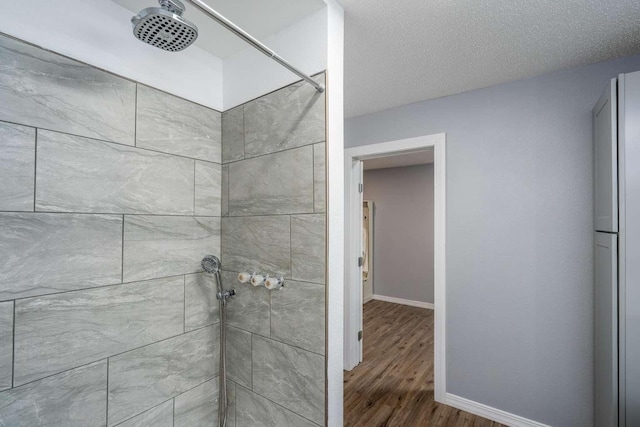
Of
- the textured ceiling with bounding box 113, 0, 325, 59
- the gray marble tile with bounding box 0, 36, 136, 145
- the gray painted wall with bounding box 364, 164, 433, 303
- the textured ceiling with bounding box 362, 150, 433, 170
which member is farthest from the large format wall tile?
the gray painted wall with bounding box 364, 164, 433, 303

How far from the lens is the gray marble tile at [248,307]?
1.46 meters

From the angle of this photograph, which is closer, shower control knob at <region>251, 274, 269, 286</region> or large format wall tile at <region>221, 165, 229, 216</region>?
shower control knob at <region>251, 274, 269, 286</region>

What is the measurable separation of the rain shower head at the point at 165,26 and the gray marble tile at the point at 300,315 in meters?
1.07

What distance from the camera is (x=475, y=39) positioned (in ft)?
4.97

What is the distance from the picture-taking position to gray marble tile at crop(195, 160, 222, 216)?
161cm

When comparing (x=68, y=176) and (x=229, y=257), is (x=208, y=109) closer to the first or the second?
(x=68, y=176)

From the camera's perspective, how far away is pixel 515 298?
6.42ft

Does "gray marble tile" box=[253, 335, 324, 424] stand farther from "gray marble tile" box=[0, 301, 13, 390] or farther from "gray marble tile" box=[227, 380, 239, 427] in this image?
"gray marble tile" box=[0, 301, 13, 390]

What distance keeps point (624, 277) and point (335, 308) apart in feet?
4.44

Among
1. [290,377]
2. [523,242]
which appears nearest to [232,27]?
[290,377]

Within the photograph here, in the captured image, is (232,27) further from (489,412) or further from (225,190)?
(489,412)

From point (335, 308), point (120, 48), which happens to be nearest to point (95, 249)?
point (120, 48)

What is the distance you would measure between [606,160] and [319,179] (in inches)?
59.7

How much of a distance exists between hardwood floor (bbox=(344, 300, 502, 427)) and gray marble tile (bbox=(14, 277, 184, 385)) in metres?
1.55
